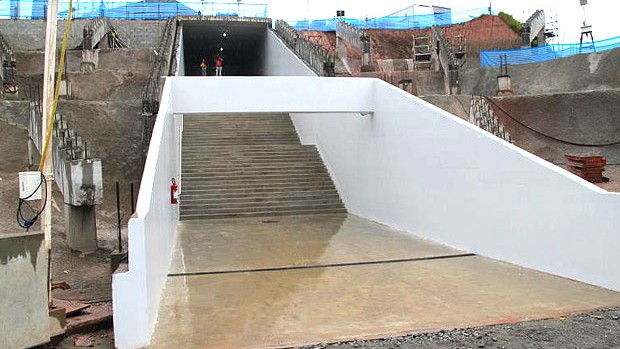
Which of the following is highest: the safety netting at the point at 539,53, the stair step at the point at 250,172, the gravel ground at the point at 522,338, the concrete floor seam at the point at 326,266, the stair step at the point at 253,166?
the safety netting at the point at 539,53

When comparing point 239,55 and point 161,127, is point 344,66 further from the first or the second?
point 161,127

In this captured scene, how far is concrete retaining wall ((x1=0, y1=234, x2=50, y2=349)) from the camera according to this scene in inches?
159

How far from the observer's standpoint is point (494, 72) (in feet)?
66.0

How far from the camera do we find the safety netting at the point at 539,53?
19.3 m

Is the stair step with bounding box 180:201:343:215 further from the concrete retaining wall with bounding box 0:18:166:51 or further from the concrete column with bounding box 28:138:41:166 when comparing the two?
the concrete retaining wall with bounding box 0:18:166:51

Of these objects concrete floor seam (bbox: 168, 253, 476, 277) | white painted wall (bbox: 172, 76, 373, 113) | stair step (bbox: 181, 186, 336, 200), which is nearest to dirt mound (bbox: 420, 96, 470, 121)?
stair step (bbox: 181, 186, 336, 200)

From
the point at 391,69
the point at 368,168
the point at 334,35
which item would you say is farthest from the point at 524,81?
the point at 334,35

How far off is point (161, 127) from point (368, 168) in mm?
5357

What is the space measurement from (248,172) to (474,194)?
23.9 ft

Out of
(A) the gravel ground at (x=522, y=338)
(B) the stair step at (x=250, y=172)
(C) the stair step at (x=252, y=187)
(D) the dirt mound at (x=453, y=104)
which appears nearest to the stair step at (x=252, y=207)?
(C) the stair step at (x=252, y=187)

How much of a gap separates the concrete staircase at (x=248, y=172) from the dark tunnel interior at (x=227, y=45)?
28.1ft

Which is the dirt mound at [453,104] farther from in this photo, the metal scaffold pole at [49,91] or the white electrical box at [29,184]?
the white electrical box at [29,184]

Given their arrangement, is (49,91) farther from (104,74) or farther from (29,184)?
(104,74)

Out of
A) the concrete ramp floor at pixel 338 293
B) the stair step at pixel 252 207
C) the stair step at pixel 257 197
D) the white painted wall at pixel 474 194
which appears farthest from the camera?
the stair step at pixel 257 197
